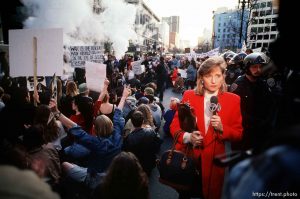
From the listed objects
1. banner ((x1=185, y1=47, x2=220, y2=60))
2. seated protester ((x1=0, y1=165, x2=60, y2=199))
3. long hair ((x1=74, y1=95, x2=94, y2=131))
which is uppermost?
banner ((x1=185, y1=47, x2=220, y2=60))

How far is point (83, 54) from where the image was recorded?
6227mm

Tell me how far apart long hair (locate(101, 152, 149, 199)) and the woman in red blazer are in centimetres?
55

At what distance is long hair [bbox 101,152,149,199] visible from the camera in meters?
2.48

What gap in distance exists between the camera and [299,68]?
3.87ft

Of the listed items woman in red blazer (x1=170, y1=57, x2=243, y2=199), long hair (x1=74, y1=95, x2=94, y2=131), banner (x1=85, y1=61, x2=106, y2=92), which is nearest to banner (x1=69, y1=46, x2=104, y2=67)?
banner (x1=85, y1=61, x2=106, y2=92)

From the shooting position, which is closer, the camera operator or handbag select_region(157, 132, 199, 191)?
the camera operator

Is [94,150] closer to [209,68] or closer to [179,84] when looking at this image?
[209,68]

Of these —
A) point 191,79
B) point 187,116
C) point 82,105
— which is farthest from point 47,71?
point 191,79

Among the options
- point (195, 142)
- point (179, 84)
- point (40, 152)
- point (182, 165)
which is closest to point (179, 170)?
point (182, 165)

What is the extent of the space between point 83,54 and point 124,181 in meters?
4.19

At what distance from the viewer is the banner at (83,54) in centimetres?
612

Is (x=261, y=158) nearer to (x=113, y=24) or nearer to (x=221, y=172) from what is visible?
(x=221, y=172)

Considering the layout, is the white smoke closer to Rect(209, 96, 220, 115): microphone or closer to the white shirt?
the white shirt

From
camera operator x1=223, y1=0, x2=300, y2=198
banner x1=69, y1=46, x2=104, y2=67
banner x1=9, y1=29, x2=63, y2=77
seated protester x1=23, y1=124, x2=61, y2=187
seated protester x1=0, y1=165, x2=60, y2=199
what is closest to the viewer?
camera operator x1=223, y1=0, x2=300, y2=198
